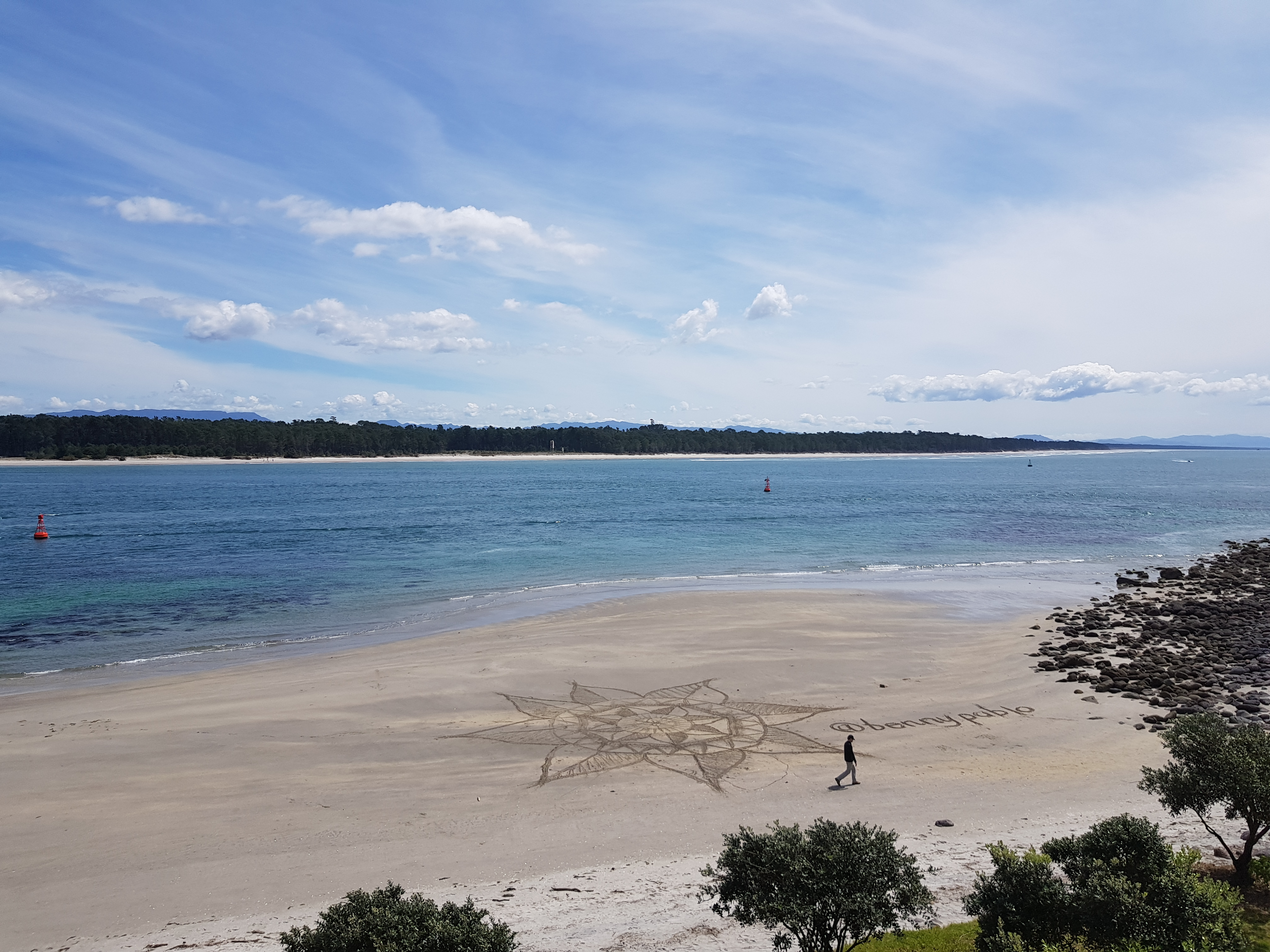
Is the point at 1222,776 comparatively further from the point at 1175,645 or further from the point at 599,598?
the point at 599,598

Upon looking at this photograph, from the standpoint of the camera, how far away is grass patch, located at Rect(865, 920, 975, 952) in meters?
8.53

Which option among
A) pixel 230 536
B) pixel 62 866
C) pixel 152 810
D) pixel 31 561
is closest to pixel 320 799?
pixel 152 810

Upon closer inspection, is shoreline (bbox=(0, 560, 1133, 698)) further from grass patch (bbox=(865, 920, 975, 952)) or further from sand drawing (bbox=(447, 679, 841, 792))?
grass patch (bbox=(865, 920, 975, 952))

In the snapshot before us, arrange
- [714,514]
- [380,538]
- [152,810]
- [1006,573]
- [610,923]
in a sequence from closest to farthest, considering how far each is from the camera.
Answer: [610,923]
[152,810]
[1006,573]
[380,538]
[714,514]

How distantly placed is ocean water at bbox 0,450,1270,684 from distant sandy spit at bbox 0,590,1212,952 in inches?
298

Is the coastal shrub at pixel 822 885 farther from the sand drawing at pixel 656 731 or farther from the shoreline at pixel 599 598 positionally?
the shoreline at pixel 599 598

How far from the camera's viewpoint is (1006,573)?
40656mm

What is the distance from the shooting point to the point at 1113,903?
7.38 meters

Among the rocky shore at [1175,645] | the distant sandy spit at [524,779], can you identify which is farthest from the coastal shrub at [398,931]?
the rocky shore at [1175,645]

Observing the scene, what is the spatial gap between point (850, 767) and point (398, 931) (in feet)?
33.4

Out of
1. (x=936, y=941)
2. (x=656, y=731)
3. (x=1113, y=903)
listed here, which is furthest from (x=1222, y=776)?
(x=656, y=731)

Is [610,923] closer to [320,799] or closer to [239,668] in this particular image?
[320,799]

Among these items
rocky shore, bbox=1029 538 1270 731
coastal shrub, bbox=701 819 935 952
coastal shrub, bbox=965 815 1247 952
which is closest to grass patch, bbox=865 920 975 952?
coastal shrub, bbox=965 815 1247 952

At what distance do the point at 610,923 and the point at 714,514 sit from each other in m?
62.6
